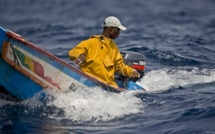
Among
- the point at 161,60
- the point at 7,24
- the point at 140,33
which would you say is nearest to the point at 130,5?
the point at 7,24

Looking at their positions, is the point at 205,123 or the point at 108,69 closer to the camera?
the point at 205,123

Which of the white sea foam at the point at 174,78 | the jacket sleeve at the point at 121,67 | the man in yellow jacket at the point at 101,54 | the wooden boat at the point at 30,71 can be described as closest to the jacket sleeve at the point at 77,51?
the man in yellow jacket at the point at 101,54

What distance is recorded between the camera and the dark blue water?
9711 mm

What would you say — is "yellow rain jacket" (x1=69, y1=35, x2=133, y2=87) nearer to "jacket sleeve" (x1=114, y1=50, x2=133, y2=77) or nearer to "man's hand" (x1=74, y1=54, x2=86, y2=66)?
"man's hand" (x1=74, y1=54, x2=86, y2=66)

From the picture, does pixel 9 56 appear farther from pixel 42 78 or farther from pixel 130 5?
pixel 130 5

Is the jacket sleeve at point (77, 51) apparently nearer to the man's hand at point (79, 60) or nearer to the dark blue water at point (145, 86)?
the man's hand at point (79, 60)

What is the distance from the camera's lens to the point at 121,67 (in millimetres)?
11492

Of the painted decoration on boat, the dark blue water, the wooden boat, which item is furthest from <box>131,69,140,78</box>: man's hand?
the painted decoration on boat

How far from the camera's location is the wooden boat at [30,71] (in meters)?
9.89

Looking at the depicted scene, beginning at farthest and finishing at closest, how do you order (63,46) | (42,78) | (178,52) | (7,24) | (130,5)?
1. (130,5)
2. (7,24)
3. (63,46)
4. (178,52)
5. (42,78)

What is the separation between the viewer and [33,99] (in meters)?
10.2

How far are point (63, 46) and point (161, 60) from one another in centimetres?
436

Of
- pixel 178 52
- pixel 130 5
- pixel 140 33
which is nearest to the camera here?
pixel 178 52

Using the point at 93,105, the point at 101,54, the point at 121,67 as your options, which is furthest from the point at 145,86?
the point at 93,105
